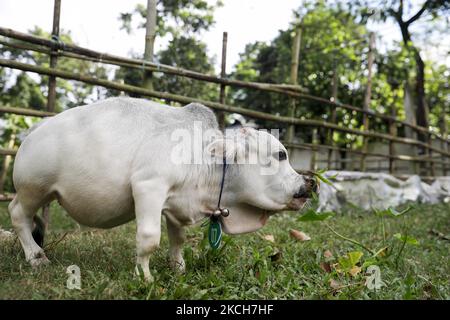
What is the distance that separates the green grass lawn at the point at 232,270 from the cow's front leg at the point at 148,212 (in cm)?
16

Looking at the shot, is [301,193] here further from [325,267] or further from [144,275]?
[144,275]

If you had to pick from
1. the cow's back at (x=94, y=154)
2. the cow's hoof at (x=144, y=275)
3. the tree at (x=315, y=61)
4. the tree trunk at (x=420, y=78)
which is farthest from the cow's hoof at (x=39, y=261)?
the tree at (x=315, y=61)

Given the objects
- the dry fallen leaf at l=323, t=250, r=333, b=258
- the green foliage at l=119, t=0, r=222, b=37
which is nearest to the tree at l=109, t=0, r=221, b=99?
the green foliage at l=119, t=0, r=222, b=37

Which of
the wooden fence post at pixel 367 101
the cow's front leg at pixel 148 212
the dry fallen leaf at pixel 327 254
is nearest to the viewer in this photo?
the cow's front leg at pixel 148 212

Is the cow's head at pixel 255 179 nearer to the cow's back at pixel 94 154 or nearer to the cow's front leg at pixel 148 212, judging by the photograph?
the cow's back at pixel 94 154

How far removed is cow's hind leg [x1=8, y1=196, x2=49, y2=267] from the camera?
2.49m

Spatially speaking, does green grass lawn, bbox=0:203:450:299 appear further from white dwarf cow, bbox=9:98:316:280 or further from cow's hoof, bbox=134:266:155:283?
white dwarf cow, bbox=9:98:316:280

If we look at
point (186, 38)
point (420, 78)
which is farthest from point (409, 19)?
point (186, 38)

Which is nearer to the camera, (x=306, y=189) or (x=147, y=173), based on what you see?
(x=147, y=173)

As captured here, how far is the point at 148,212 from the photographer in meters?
2.14

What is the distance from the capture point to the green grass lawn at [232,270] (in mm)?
2006

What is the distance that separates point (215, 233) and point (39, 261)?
99cm

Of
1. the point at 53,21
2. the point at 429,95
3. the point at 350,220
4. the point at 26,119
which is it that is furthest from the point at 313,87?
the point at 53,21

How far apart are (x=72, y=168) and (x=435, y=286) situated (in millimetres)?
2005
